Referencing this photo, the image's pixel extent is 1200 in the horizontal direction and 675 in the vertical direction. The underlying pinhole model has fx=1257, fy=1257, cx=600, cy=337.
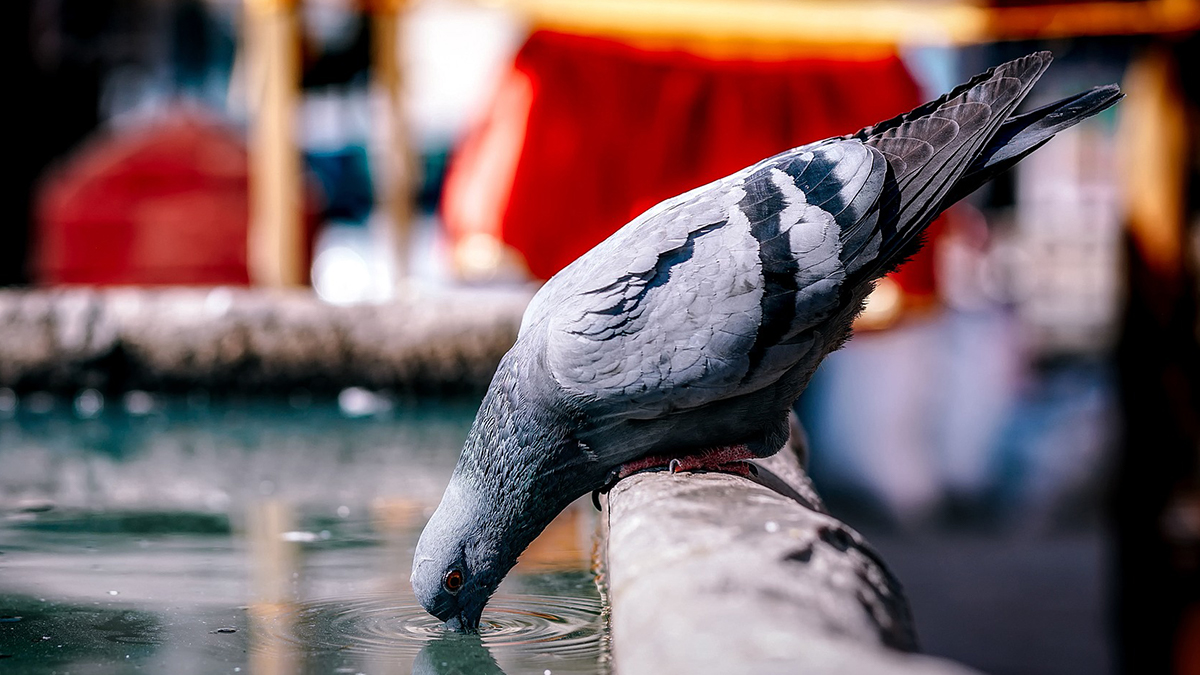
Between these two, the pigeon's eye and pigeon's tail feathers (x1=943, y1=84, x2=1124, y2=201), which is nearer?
the pigeon's eye

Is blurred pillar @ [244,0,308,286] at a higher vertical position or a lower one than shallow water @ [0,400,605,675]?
Answer: higher

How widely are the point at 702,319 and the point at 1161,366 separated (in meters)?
2.79

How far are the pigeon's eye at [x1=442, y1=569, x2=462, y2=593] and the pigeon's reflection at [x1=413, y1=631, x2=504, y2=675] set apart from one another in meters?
0.04

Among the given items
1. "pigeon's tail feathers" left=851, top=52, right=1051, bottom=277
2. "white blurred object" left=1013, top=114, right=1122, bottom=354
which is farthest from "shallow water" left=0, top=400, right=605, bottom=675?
"white blurred object" left=1013, top=114, right=1122, bottom=354

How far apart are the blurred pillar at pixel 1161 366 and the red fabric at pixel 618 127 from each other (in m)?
0.80

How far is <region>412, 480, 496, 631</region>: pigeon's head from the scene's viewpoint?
1.17m

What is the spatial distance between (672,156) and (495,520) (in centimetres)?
297

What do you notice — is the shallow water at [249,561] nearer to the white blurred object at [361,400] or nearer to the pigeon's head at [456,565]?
the pigeon's head at [456,565]

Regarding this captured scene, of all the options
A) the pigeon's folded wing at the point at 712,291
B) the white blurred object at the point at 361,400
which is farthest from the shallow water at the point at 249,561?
the white blurred object at the point at 361,400

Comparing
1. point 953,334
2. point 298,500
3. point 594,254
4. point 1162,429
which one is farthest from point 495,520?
point 953,334

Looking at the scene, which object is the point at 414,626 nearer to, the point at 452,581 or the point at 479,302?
the point at 452,581

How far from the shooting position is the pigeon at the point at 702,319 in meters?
1.25

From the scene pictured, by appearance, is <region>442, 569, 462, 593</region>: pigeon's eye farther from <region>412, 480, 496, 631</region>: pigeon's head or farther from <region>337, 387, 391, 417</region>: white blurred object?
<region>337, 387, 391, 417</region>: white blurred object

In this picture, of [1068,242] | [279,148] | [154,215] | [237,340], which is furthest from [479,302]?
[1068,242]
